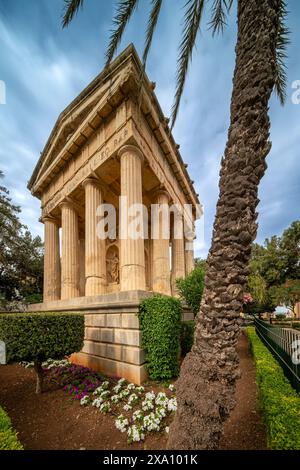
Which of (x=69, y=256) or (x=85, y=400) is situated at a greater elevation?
(x=69, y=256)

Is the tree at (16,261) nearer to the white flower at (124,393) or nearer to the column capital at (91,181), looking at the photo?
the column capital at (91,181)

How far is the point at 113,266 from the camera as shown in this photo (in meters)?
13.2

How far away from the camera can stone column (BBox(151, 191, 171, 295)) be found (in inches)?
425

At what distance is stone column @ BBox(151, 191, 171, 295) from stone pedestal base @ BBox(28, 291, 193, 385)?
12.1 ft

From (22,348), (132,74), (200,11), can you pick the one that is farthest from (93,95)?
(22,348)

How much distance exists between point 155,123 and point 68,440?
37.7 ft

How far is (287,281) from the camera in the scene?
24.2 m

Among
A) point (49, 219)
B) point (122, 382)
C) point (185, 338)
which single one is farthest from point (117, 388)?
point (49, 219)

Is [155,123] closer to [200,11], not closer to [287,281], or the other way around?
[200,11]

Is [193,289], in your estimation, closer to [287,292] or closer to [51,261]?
[51,261]

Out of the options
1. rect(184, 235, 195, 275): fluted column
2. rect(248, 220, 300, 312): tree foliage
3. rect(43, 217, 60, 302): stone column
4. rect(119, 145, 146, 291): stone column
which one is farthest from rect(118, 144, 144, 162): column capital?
rect(248, 220, 300, 312): tree foliage

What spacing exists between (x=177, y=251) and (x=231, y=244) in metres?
12.2

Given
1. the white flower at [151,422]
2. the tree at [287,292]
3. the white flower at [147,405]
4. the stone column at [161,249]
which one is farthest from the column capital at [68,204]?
the tree at [287,292]

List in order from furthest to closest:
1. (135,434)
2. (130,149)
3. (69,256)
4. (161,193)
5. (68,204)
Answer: (68,204), (161,193), (69,256), (130,149), (135,434)
